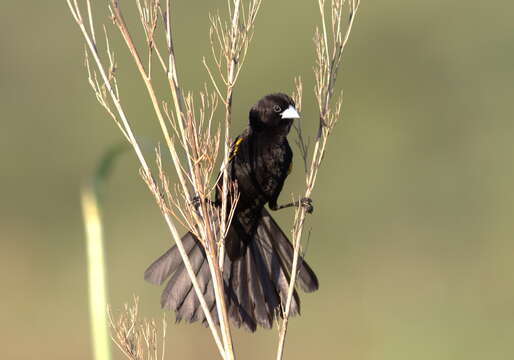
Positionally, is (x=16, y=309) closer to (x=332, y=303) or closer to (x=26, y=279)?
(x=26, y=279)

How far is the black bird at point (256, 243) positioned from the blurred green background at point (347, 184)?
19.9 feet

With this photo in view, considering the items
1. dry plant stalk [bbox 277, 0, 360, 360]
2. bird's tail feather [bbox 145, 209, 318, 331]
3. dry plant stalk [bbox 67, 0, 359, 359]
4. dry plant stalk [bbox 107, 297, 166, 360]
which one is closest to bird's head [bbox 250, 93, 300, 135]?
bird's tail feather [bbox 145, 209, 318, 331]

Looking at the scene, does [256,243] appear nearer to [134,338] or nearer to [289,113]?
[289,113]

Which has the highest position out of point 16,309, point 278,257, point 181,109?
point 181,109

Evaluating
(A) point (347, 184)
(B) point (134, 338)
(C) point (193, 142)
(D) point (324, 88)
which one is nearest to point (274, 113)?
(D) point (324, 88)

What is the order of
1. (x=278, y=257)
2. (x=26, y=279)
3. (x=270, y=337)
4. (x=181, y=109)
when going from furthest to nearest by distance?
(x=26, y=279), (x=270, y=337), (x=278, y=257), (x=181, y=109)

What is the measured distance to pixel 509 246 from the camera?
15.8 meters

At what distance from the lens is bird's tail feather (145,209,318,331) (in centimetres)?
Answer: 464

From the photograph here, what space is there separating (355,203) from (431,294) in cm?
313

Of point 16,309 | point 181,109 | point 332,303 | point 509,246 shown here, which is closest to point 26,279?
point 16,309

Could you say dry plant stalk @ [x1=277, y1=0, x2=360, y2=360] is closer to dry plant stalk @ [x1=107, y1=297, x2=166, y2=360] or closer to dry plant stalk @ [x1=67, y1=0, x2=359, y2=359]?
dry plant stalk @ [x1=67, y1=0, x2=359, y2=359]

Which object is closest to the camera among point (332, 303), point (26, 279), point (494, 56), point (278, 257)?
point (278, 257)

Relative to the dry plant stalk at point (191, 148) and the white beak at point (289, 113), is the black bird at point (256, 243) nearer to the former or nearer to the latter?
the white beak at point (289, 113)

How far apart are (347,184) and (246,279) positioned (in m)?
12.3
